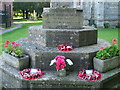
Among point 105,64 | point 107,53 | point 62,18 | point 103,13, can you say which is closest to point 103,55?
point 107,53

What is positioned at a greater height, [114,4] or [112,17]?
[114,4]

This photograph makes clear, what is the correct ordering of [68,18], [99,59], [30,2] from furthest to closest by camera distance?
[30,2]
[68,18]
[99,59]

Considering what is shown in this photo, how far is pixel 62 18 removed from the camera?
262 inches

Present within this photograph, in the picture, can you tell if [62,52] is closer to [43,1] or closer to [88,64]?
[88,64]

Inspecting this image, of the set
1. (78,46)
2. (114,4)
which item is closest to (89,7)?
(114,4)

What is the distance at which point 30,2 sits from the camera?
3666 cm

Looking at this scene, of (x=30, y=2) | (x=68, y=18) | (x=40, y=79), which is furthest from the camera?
(x=30, y=2)

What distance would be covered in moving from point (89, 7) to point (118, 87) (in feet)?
64.6

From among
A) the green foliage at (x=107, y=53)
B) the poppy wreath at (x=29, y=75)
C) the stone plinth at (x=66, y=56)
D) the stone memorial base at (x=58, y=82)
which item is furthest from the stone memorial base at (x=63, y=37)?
the poppy wreath at (x=29, y=75)

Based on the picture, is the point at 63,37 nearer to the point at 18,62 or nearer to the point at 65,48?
the point at 65,48

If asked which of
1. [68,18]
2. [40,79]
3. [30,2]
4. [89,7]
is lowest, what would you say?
[40,79]

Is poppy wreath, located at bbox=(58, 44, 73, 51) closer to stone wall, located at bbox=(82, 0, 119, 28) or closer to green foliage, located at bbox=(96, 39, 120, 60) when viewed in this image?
green foliage, located at bbox=(96, 39, 120, 60)

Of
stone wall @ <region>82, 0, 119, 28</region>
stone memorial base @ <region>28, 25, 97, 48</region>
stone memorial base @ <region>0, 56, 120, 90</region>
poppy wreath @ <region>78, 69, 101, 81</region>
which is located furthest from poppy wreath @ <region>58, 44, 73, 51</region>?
stone wall @ <region>82, 0, 119, 28</region>

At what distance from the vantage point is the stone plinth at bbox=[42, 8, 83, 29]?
660 centimetres
